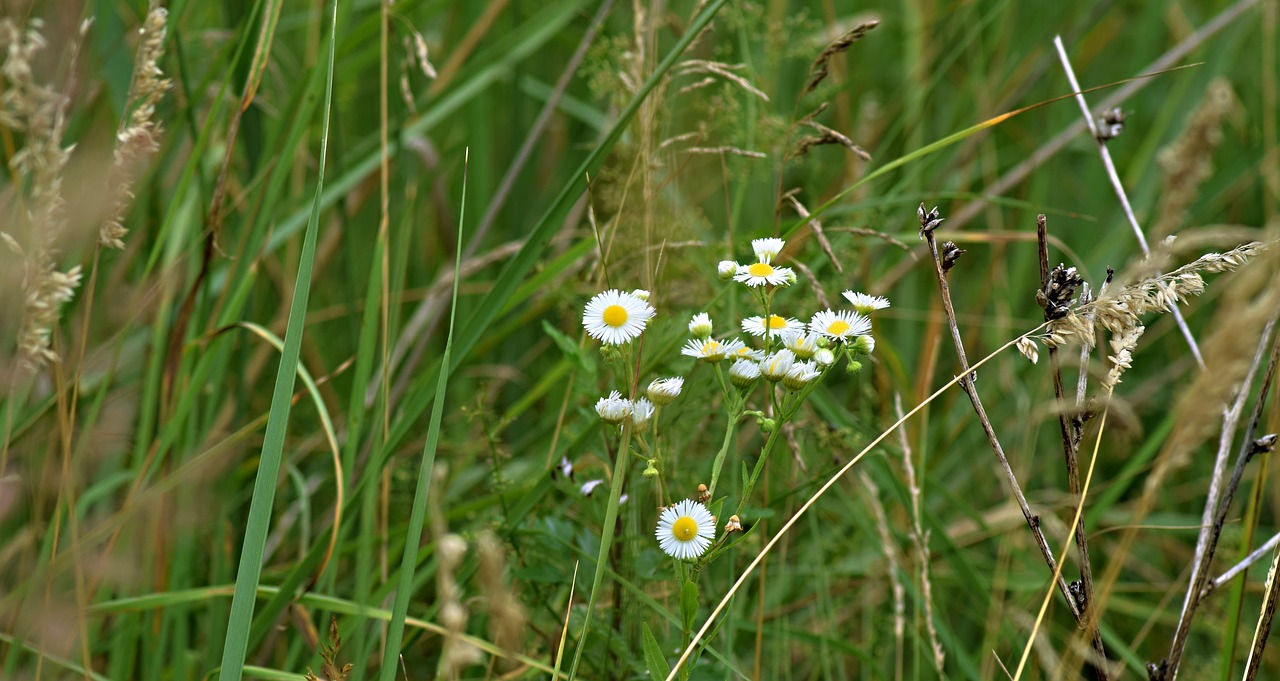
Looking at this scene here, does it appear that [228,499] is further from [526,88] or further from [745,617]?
[526,88]

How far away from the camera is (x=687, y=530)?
796 millimetres

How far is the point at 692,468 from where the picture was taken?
53.9 inches

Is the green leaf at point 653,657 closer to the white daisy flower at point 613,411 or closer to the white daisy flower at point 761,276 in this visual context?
the white daisy flower at point 613,411

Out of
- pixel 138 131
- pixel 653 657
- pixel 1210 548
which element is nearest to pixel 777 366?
pixel 653 657

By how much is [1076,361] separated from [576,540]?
949 millimetres

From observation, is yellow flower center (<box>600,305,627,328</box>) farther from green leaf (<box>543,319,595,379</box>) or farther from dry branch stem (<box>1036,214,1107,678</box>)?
dry branch stem (<box>1036,214,1107,678</box>)

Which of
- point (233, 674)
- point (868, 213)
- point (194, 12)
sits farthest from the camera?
point (194, 12)

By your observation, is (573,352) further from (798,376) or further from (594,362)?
(798,376)

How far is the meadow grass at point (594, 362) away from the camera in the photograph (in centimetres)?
94

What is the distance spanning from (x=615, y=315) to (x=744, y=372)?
120 millimetres

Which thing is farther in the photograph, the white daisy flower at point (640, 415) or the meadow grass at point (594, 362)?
the meadow grass at point (594, 362)

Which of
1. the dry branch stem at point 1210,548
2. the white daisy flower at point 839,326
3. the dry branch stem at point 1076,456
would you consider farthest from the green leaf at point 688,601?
the dry branch stem at point 1210,548

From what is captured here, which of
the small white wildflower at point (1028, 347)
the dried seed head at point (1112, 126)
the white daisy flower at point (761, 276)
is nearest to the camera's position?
the small white wildflower at point (1028, 347)

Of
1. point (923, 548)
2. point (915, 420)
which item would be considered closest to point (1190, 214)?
point (915, 420)
